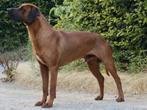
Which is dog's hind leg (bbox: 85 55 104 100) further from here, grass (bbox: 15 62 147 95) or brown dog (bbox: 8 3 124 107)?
grass (bbox: 15 62 147 95)

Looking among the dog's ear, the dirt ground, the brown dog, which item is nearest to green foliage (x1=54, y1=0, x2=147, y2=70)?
the dirt ground

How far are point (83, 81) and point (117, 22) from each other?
1.79 meters

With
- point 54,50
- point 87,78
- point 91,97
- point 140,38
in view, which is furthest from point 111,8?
point 54,50

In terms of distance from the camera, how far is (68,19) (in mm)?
14461

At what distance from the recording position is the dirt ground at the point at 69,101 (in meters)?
9.53

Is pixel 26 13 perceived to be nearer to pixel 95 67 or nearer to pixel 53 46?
pixel 53 46

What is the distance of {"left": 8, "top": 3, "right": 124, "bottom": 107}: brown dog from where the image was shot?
377 inches

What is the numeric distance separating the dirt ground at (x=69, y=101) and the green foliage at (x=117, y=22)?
199 cm

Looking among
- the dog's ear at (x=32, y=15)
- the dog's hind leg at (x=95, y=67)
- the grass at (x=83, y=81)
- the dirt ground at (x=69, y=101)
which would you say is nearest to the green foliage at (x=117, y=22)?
the grass at (x=83, y=81)

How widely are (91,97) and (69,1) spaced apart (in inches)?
163

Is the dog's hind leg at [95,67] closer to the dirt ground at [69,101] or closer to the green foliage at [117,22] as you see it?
the dirt ground at [69,101]

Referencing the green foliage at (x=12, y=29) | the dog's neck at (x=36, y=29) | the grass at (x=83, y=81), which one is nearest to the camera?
the dog's neck at (x=36, y=29)

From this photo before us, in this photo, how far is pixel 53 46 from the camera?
970 cm

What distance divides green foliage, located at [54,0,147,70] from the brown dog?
2.43m
